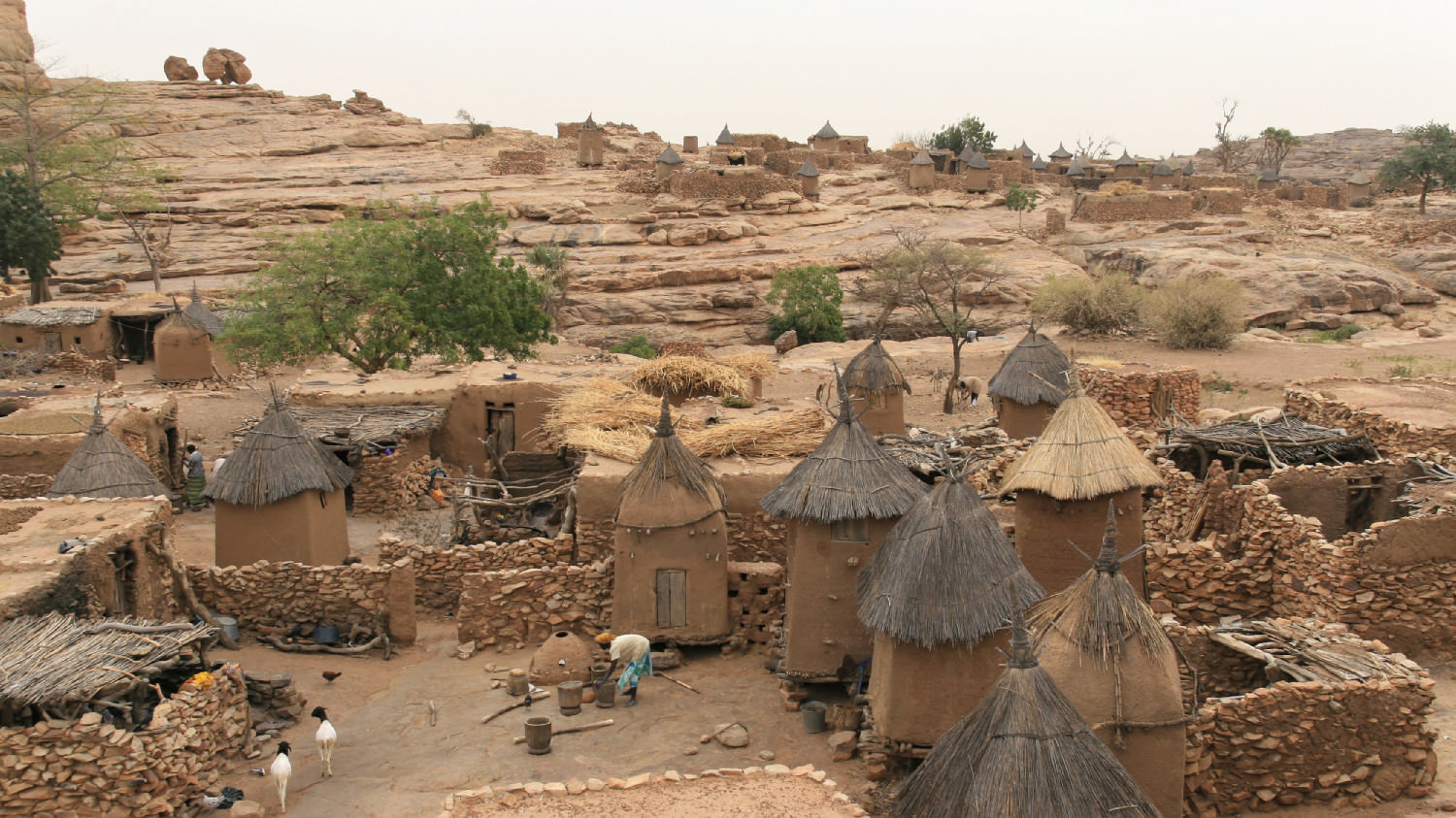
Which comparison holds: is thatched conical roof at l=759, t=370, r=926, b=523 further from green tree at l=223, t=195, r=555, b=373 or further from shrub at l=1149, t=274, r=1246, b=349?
shrub at l=1149, t=274, r=1246, b=349

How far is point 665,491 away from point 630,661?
1652mm

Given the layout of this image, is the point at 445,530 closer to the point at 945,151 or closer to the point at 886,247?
the point at 886,247

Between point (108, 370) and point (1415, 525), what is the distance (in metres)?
23.7

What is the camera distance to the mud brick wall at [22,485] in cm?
1500

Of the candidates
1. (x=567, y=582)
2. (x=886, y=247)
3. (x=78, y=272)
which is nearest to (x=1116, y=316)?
(x=886, y=247)

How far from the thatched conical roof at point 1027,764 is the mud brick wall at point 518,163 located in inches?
1658

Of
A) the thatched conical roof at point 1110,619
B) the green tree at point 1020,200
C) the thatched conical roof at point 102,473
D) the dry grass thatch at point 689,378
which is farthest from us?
the green tree at point 1020,200

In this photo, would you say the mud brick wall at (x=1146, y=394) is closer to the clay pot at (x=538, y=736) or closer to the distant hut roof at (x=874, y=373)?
the distant hut roof at (x=874, y=373)

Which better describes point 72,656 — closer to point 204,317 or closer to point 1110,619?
point 1110,619

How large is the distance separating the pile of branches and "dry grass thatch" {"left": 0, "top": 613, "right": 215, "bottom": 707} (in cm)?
1179

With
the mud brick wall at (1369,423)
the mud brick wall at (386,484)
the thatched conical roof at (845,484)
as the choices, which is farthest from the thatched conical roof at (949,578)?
the mud brick wall at (386,484)

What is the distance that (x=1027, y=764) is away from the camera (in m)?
6.51

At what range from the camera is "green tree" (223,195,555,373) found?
72.3 ft

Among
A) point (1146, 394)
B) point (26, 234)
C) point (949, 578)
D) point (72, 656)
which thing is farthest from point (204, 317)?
point (949, 578)
